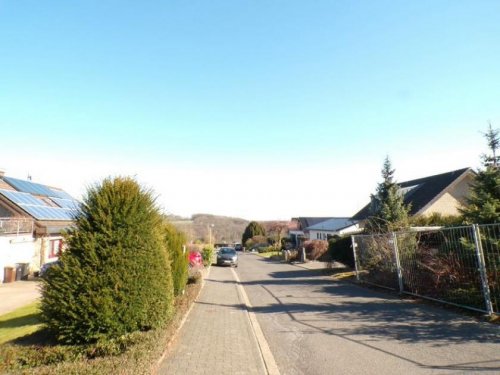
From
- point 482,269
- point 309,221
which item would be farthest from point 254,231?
point 482,269

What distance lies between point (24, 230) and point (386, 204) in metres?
20.7

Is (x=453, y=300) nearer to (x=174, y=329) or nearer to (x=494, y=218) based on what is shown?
(x=494, y=218)

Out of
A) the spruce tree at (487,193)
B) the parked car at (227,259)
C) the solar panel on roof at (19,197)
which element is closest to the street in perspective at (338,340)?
the spruce tree at (487,193)

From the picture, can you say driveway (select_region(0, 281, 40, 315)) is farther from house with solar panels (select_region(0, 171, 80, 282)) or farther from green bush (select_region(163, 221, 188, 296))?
green bush (select_region(163, 221, 188, 296))

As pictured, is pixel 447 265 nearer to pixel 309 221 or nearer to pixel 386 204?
pixel 386 204

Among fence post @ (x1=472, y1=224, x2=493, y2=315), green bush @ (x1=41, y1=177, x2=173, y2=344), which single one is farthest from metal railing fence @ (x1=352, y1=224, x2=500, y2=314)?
green bush @ (x1=41, y1=177, x2=173, y2=344)

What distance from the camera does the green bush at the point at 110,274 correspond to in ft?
17.6

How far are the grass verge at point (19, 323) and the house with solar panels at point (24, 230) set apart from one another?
22.4ft

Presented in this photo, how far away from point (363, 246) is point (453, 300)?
6.57m

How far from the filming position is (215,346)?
649 cm

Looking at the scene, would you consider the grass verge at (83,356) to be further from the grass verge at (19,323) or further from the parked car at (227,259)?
the parked car at (227,259)

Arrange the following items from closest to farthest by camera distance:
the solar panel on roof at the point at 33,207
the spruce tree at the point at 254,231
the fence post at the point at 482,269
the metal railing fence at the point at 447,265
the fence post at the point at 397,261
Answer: the fence post at the point at 482,269 → the metal railing fence at the point at 447,265 → the fence post at the point at 397,261 → the solar panel on roof at the point at 33,207 → the spruce tree at the point at 254,231

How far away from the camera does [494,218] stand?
943cm

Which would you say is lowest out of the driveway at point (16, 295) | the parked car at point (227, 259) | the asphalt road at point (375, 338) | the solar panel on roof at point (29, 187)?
the asphalt road at point (375, 338)
